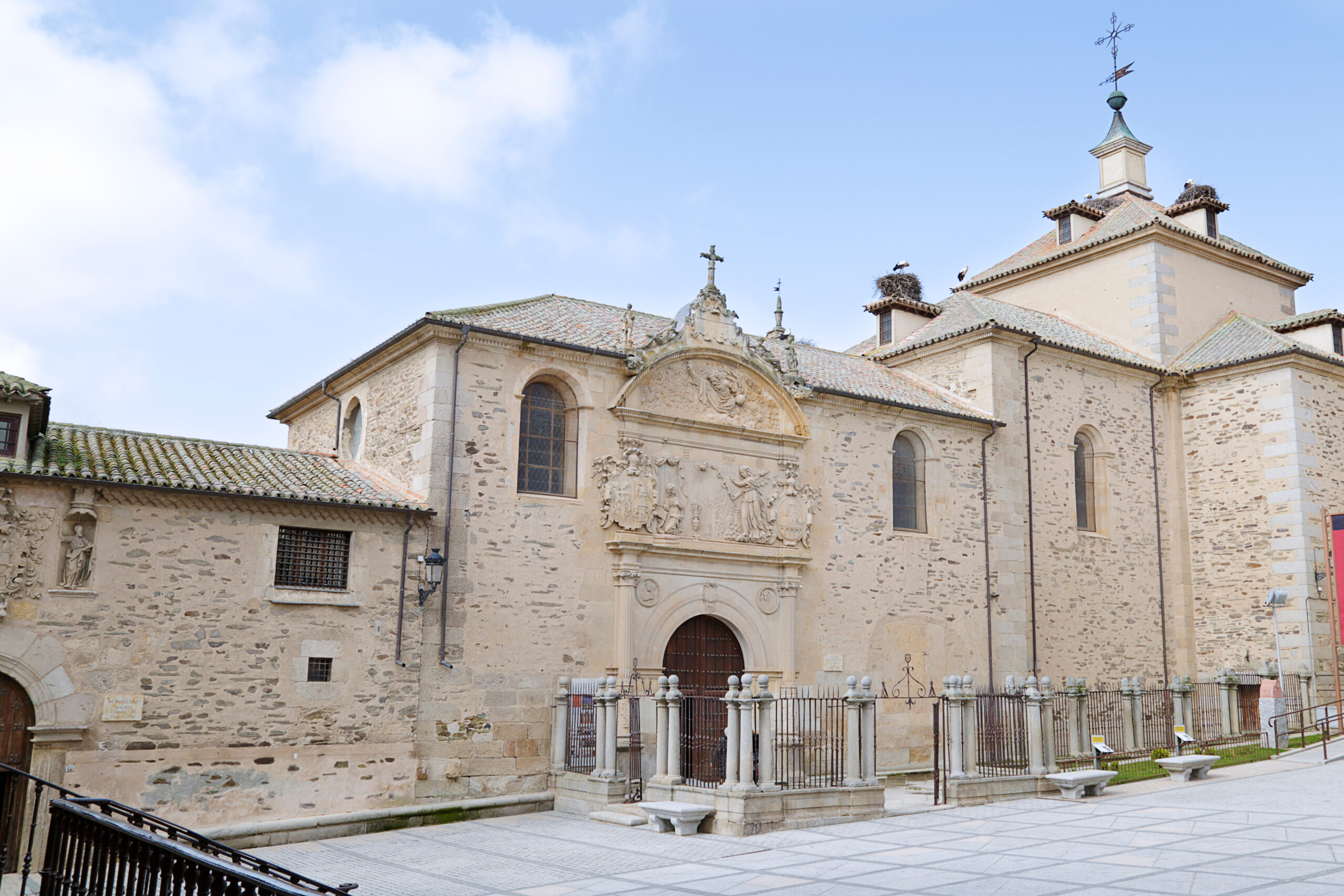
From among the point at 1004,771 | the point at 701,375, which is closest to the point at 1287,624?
the point at 1004,771

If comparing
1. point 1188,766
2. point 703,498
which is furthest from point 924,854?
point 703,498

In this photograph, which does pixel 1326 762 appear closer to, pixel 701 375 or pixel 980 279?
pixel 701 375

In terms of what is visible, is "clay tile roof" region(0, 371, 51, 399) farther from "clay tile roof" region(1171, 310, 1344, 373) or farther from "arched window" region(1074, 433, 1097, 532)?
"clay tile roof" region(1171, 310, 1344, 373)

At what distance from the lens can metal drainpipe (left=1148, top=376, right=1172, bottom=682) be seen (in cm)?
2430

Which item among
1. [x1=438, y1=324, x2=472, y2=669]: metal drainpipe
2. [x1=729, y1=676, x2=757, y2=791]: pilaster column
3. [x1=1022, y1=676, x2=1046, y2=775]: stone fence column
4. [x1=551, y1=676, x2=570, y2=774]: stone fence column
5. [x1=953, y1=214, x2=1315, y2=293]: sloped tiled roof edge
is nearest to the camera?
[x1=729, y1=676, x2=757, y2=791]: pilaster column

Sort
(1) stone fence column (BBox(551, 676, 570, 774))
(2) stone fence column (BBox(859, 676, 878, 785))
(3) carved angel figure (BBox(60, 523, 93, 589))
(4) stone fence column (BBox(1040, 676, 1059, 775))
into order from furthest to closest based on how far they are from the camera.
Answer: (4) stone fence column (BBox(1040, 676, 1059, 775))
(1) stone fence column (BBox(551, 676, 570, 774))
(2) stone fence column (BBox(859, 676, 878, 785))
(3) carved angel figure (BBox(60, 523, 93, 589))

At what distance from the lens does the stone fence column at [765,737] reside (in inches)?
575

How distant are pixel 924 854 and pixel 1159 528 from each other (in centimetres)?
1511

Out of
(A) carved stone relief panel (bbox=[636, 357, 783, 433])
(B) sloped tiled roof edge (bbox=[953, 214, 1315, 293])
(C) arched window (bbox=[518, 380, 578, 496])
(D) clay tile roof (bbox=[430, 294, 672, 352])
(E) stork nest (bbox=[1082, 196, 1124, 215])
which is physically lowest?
(C) arched window (bbox=[518, 380, 578, 496])

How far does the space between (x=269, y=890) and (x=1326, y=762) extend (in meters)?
18.6

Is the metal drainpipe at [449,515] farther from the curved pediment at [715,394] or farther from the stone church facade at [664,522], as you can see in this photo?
the curved pediment at [715,394]

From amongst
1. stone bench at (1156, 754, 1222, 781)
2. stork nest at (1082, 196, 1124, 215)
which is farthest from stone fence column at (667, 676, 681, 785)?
stork nest at (1082, 196, 1124, 215)

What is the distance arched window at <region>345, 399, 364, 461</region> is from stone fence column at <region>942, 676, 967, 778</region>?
10.6 meters

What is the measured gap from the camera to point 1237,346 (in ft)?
83.8
